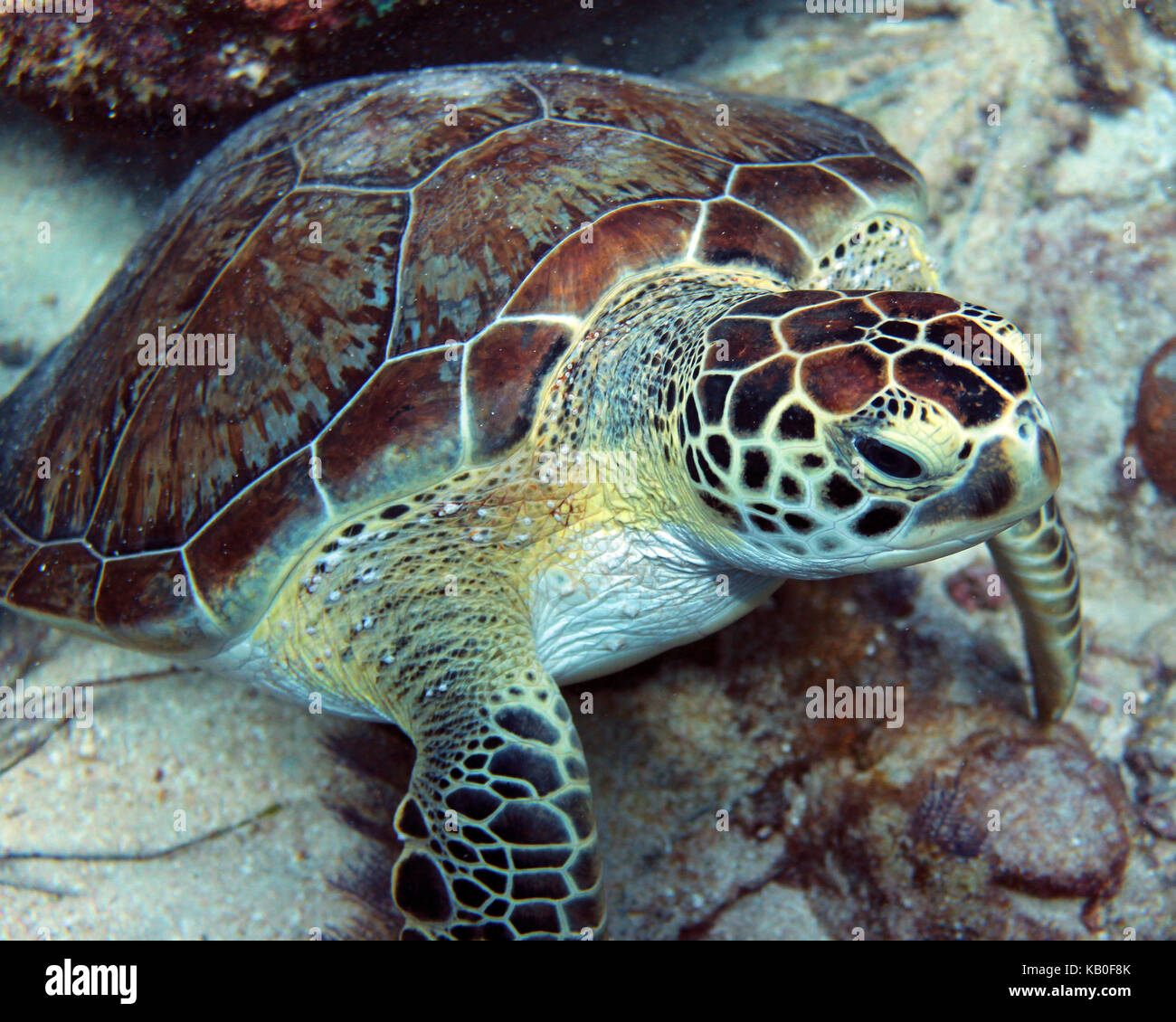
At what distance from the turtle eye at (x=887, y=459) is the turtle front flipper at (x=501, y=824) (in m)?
0.81

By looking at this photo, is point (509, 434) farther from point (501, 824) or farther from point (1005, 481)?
point (1005, 481)

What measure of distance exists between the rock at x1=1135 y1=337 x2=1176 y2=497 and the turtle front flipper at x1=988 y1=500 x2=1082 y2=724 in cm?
72

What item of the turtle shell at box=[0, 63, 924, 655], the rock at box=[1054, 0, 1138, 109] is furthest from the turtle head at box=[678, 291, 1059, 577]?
the rock at box=[1054, 0, 1138, 109]

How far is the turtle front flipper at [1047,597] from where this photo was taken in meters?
1.96

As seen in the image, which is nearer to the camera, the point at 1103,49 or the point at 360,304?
the point at 360,304

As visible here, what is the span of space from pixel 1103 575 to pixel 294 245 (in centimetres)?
267

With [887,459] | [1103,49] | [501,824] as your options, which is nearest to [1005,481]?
[887,459]

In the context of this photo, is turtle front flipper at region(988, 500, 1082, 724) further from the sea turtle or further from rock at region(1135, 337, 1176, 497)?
rock at region(1135, 337, 1176, 497)

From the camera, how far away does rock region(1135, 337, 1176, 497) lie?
2445 millimetres

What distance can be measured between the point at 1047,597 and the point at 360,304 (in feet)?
6.39

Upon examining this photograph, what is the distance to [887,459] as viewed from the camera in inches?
50.0

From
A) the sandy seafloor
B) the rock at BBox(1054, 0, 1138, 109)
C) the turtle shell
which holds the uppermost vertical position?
the rock at BBox(1054, 0, 1138, 109)
